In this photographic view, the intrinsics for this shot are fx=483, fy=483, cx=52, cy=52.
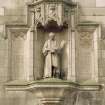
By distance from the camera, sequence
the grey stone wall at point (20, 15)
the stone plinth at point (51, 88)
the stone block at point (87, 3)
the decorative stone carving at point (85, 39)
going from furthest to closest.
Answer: the stone block at point (87, 3) < the decorative stone carving at point (85, 39) < the grey stone wall at point (20, 15) < the stone plinth at point (51, 88)

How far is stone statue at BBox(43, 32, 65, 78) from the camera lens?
12.0m

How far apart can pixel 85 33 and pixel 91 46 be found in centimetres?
37

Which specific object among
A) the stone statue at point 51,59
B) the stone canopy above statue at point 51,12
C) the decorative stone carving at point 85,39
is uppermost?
the stone canopy above statue at point 51,12

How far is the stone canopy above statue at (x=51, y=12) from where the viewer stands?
12.1m

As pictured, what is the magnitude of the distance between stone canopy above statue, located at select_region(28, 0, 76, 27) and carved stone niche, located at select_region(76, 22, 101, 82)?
0.51 m

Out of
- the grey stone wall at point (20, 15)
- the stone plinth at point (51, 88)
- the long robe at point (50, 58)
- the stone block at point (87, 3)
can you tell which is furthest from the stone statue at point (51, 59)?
the stone block at point (87, 3)

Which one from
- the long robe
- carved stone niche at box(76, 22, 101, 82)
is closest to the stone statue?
the long robe

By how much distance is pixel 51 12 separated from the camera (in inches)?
477

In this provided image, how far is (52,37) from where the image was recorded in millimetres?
12195

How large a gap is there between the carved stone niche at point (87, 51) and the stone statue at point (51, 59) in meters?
0.54

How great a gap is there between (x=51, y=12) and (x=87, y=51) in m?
1.36

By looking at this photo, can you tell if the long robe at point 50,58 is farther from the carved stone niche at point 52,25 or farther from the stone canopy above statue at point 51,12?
the stone canopy above statue at point 51,12

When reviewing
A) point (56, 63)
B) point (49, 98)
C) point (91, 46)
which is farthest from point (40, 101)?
point (91, 46)

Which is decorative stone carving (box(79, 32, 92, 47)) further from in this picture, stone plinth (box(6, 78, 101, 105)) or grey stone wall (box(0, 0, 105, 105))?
stone plinth (box(6, 78, 101, 105))
